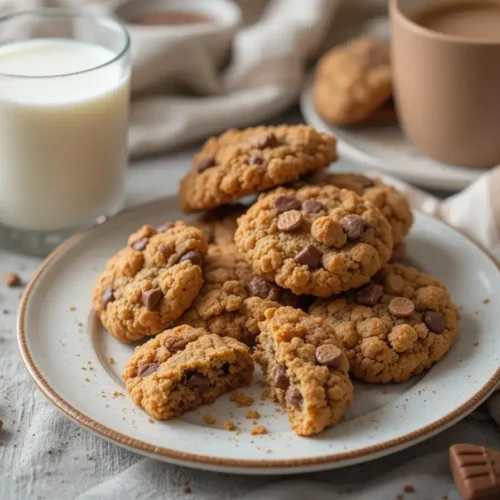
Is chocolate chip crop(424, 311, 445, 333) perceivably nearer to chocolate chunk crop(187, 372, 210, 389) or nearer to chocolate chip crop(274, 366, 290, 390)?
chocolate chip crop(274, 366, 290, 390)

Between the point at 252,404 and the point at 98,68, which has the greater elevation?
the point at 98,68

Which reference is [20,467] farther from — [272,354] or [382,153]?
[382,153]

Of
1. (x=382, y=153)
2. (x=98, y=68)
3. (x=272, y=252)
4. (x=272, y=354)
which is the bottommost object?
(x=382, y=153)

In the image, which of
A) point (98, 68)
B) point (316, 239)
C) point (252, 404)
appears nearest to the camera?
point (252, 404)

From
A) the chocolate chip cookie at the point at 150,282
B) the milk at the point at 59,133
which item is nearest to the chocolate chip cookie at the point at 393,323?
the chocolate chip cookie at the point at 150,282

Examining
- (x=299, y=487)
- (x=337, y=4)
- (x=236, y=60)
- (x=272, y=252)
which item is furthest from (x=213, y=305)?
(x=337, y=4)

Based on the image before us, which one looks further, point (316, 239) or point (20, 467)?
point (316, 239)

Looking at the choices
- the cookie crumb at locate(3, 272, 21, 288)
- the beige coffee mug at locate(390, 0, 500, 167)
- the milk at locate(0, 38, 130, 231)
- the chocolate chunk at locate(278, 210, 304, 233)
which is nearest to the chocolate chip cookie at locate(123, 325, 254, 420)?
the chocolate chunk at locate(278, 210, 304, 233)

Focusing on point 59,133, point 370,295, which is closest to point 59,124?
point 59,133
